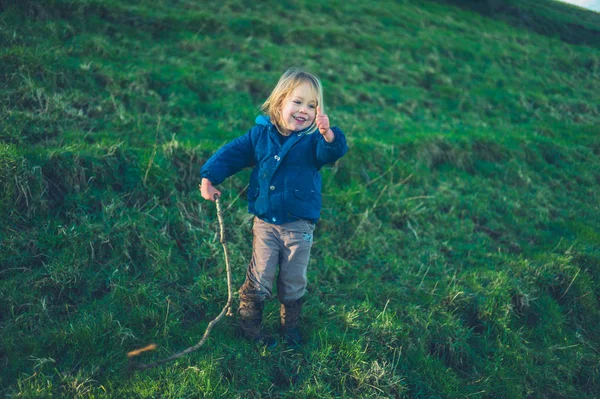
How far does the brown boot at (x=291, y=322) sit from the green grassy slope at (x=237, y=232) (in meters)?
0.12

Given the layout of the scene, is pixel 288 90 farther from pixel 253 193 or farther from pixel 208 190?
pixel 208 190

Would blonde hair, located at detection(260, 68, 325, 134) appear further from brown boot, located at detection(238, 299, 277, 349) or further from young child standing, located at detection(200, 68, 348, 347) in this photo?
brown boot, located at detection(238, 299, 277, 349)

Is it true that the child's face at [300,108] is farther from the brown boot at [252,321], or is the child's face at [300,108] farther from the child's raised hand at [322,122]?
the brown boot at [252,321]

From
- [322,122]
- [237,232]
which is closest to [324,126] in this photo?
[322,122]

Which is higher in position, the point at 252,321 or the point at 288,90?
the point at 288,90

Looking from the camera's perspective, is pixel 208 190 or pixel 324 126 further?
pixel 208 190

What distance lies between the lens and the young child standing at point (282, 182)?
3.12 m

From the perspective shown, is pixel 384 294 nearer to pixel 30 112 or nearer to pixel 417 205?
pixel 417 205

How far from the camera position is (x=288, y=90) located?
3150 millimetres

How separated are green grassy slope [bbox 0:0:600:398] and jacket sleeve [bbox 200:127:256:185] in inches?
43.8

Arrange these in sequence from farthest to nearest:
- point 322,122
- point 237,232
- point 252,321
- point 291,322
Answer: point 237,232
point 291,322
point 252,321
point 322,122

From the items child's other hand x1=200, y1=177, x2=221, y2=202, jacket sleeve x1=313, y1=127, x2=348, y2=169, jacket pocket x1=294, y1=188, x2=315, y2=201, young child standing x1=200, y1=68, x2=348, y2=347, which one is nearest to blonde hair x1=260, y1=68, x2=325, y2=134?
young child standing x1=200, y1=68, x2=348, y2=347

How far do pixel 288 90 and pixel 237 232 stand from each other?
178 cm

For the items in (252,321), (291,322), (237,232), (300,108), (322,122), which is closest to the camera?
(322,122)
